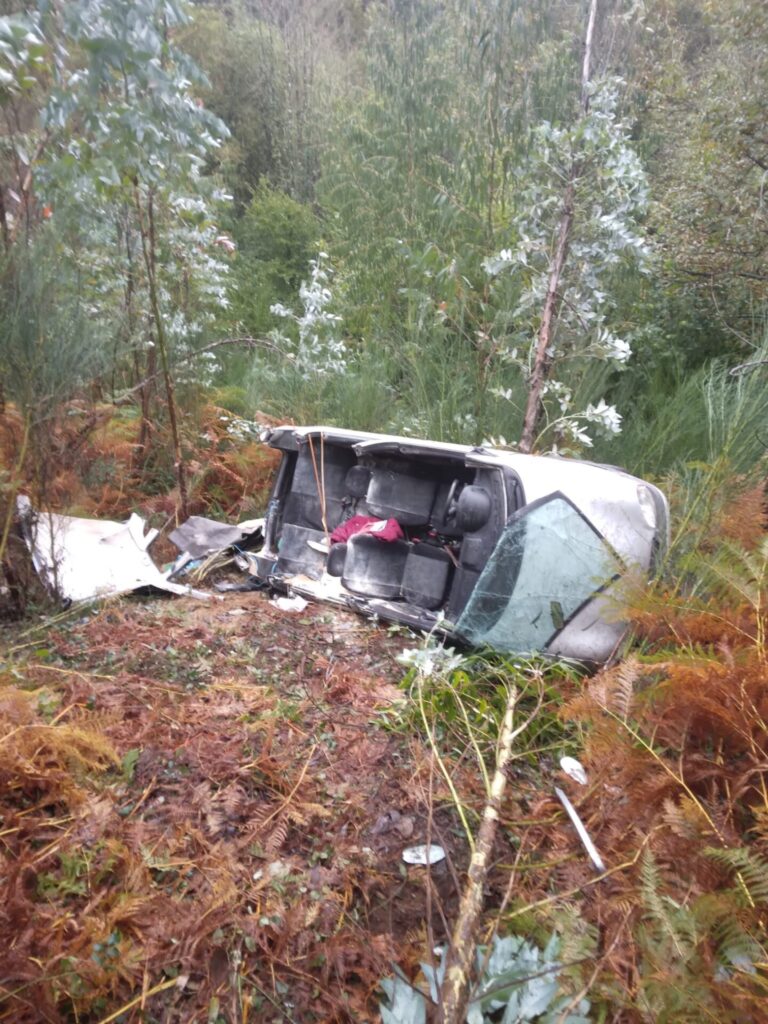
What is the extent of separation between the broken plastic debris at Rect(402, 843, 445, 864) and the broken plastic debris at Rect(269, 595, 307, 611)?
2.06 m

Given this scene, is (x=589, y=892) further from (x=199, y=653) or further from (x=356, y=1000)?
(x=199, y=653)

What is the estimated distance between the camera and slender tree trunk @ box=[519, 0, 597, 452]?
472 cm

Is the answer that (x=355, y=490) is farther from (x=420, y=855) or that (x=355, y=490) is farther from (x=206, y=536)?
(x=420, y=855)

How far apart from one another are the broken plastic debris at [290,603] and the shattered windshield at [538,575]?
51.6 inches

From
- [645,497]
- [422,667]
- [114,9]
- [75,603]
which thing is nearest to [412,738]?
[422,667]

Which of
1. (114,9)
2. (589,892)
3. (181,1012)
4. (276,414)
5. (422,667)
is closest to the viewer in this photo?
(181,1012)

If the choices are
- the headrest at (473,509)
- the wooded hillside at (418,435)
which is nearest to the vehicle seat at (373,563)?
the wooded hillside at (418,435)

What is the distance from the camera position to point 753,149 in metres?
5.90

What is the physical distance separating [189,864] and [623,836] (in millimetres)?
1409

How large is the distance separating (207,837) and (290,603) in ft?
6.85

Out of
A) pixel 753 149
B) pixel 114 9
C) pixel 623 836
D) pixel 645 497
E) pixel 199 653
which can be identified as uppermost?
pixel 753 149

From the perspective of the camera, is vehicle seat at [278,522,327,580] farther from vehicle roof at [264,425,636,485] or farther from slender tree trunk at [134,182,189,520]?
slender tree trunk at [134,182,189,520]

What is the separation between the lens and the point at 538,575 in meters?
3.28

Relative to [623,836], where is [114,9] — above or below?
above
